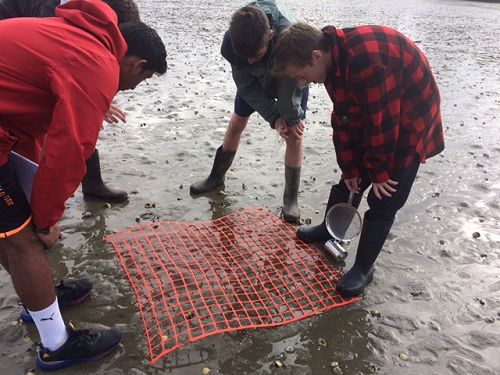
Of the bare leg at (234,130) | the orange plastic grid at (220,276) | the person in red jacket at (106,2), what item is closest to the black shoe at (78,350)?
the orange plastic grid at (220,276)

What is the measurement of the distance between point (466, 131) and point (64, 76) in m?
6.64

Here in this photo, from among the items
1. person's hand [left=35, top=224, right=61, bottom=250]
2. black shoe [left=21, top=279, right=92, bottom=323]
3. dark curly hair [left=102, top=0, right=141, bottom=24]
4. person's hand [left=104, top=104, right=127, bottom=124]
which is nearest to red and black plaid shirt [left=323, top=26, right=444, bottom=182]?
dark curly hair [left=102, top=0, right=141, bottom=24]

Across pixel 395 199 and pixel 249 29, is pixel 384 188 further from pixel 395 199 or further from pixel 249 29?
pixel 249 29

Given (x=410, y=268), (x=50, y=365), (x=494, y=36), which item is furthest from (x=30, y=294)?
(x=494, y=36)

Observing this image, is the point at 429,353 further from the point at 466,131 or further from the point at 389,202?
the point at 466,131

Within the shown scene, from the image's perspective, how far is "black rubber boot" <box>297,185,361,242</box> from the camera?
4.02 m

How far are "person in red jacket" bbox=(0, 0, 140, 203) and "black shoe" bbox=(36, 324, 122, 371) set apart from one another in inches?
45.4

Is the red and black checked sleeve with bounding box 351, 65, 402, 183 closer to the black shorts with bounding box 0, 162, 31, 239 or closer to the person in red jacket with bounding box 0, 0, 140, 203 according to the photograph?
the person in red jacket with bounding box 0, 0, 140, 203

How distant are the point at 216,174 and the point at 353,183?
6.03ft

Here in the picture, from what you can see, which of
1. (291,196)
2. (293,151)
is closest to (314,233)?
(291,196)

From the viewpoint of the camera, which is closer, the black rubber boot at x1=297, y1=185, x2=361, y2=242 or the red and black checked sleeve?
the red and black checked sleeve

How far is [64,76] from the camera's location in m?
Answer: 2.21

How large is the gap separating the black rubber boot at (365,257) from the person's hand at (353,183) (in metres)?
0.34

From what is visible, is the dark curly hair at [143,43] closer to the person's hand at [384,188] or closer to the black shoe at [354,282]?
the person's hand at [384,188]
